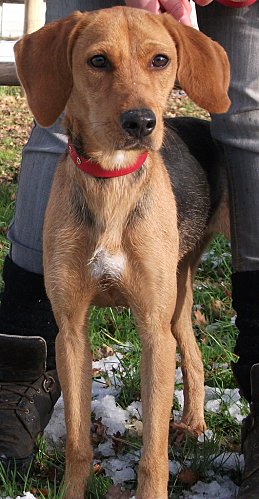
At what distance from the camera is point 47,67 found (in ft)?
9.58

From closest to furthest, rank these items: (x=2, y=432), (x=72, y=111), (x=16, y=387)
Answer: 1. (x=72, y=111)
2. (x=2, y=432)
3. (x=16, y=387)

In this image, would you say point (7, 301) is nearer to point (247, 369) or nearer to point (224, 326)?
point (247, 369)

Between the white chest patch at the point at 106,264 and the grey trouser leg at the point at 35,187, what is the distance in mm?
725

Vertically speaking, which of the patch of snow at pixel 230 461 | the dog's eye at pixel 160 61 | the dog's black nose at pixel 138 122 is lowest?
the patch of snow at pixel 230 461

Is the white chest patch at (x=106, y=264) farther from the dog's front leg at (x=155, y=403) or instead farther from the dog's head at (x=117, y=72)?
the dog's head at (x=117, y=72)

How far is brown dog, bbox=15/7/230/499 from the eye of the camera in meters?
2.89

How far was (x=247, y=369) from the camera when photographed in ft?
11.4

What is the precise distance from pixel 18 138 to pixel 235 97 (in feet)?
20.3

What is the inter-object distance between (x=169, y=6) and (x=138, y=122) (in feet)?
2.97

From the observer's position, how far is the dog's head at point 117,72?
2.77 meters

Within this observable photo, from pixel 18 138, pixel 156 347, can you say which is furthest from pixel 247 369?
pixel 18 138

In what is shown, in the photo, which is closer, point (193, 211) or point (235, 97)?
point (235, 97)

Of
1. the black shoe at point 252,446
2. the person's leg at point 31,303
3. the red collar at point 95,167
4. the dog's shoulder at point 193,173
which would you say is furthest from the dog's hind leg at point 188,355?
the red collar at point 95,167

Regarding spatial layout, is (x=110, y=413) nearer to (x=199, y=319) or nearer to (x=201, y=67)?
(x=199, y=319)
